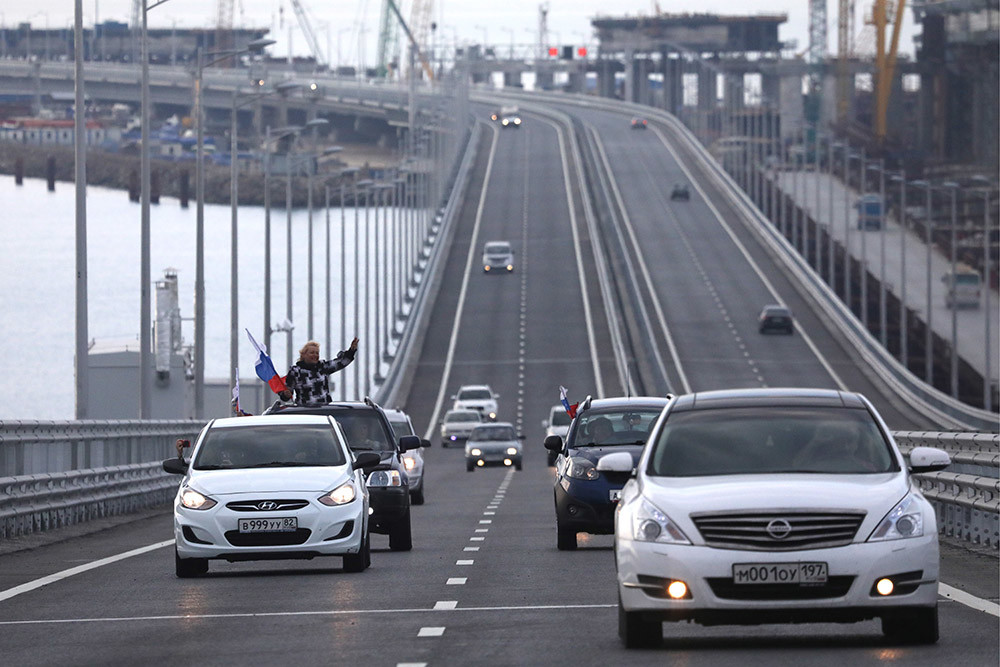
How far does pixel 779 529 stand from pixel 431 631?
2690 mm

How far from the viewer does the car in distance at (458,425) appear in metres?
70.8

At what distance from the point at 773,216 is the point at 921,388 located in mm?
66903

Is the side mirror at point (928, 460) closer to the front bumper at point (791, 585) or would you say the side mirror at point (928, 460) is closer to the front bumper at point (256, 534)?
the front bumper at point (791, 585)

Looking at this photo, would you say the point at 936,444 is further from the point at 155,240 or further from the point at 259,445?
the point at 155,240

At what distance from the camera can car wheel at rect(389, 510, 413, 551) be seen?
2098cm

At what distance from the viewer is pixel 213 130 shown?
186 meters

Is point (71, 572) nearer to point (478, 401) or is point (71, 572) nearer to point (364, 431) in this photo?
point (364, 431)

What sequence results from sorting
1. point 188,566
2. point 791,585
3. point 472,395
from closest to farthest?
point 791,585
point 188,566
point 472,395

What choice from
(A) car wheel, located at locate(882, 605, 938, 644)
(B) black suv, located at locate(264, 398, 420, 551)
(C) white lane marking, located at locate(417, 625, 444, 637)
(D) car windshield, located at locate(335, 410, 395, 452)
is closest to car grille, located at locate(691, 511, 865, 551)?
(A) car wheel, located at locate(882, 605, 938, 644)

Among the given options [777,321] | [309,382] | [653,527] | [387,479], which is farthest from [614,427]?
[777,321]

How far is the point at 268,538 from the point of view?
17.2 meters

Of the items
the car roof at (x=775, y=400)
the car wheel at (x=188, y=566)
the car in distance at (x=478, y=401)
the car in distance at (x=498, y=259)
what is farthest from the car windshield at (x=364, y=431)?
the car in distance at (x=498, y=259)

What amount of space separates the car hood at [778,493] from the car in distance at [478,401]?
63.6 meters

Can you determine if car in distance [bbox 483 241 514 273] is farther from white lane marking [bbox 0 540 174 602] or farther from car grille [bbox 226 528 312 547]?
car grille [bbox 226 528 312 547]
